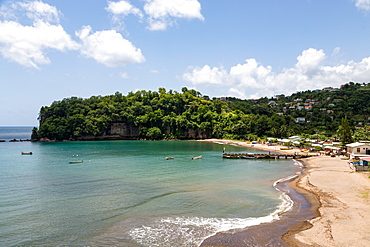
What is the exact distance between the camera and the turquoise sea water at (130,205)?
18.9m

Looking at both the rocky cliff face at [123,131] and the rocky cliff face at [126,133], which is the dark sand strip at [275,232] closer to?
the rocky cliff face at [126,133]

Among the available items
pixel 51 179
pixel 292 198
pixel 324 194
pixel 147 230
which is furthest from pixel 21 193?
pixel 324 194

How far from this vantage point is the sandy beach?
17373mm

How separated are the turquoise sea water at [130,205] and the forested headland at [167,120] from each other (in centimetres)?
7039

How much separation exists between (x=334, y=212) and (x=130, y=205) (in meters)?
17.5

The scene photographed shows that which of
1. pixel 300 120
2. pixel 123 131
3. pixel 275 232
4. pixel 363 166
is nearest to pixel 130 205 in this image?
pixel 275 232

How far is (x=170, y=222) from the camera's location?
69.7 ft

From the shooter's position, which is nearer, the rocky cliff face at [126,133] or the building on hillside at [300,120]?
the rocky cliff face at [126,133]

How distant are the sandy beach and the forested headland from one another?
68.1m

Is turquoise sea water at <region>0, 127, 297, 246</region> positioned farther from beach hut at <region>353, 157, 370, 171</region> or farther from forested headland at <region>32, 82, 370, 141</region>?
forested headland at <region>32, 82, 370, 141</region>

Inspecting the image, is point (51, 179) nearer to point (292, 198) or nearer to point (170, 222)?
point (170, 222)

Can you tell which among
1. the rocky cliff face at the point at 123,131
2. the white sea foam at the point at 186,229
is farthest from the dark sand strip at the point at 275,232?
the rocky cliff face at the point at 123,131

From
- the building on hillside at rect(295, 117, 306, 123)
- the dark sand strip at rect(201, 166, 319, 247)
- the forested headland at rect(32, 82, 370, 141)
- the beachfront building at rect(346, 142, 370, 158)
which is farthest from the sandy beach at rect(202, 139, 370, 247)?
the building on hillside at rect(295, 117, 306, 123)

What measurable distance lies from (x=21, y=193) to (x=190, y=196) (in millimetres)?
18272
